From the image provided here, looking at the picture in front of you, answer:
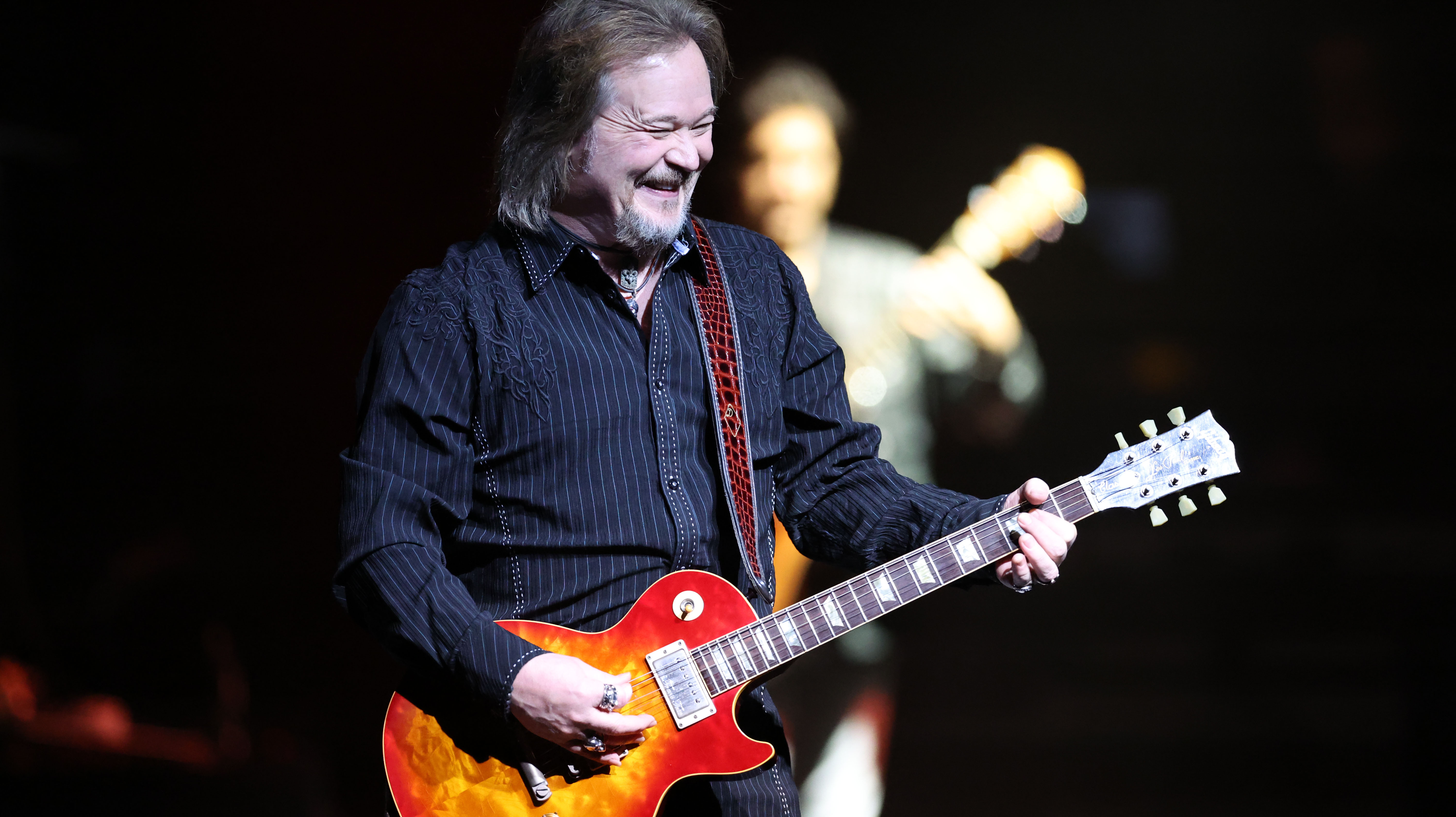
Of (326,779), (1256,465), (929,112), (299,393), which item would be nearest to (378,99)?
(299,393)

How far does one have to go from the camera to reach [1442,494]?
10.8 feet

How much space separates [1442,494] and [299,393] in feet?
11.4

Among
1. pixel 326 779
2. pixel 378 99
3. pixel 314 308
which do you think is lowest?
pixel 326 779

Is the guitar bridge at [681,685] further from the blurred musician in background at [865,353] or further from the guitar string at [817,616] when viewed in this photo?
the blurred musician in background at [865,353]

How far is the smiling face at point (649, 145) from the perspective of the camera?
5.10 ft

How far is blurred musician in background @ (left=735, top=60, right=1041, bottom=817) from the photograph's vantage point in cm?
337

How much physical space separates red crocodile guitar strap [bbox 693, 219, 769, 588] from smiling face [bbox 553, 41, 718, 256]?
0.43ft

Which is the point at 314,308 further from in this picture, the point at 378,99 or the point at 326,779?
the point at 326,779

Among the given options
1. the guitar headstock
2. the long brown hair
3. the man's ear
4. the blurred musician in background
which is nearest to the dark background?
the blurred musician in background

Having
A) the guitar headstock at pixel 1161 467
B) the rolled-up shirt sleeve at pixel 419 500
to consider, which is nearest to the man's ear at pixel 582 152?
the rolled-up shirt sleeve at pixel 419 500

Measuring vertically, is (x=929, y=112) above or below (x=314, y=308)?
below

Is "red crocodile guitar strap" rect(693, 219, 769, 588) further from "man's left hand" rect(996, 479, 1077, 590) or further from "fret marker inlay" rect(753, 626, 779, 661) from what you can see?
"man's left hand" rect(996, 479, 1077, 590)

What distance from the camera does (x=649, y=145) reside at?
61.2 inches

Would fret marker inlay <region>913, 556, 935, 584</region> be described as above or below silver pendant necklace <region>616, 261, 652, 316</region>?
below
